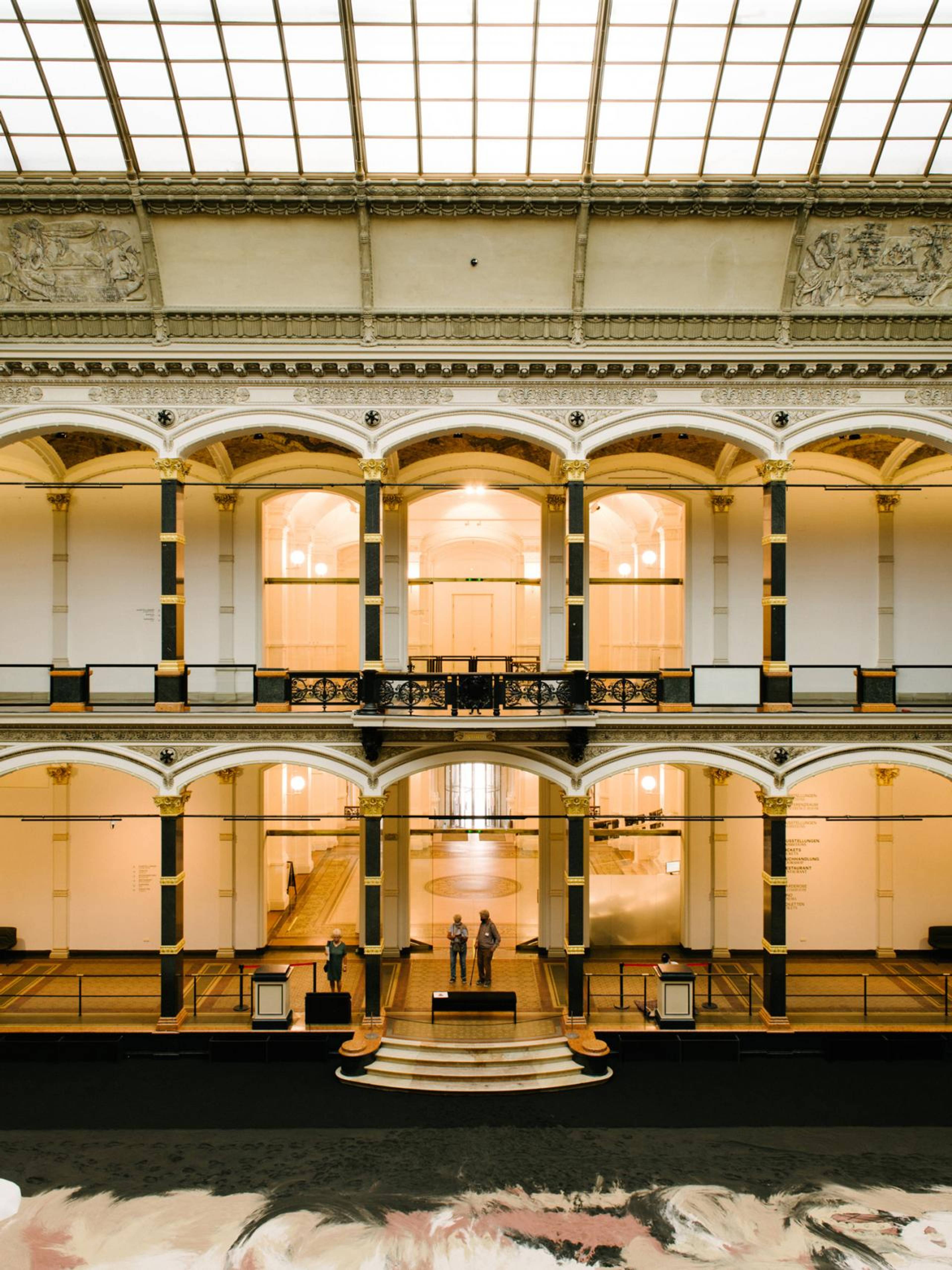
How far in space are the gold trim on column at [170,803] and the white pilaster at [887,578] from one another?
13.1m

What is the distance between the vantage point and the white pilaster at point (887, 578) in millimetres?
15695

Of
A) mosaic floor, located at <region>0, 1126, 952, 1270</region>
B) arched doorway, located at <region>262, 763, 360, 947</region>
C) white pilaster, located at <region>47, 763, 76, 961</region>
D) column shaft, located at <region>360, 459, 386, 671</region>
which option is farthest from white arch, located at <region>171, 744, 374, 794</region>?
mosaic floor, located at <region>0, 1126, 952, 1270</region>

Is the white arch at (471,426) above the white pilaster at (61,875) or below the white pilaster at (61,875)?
above

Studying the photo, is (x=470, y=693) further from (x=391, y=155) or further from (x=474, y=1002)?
(x=391, y=155)

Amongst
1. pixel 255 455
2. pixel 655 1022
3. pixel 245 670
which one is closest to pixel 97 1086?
pixel 245 670

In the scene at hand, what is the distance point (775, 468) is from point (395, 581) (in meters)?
7.32

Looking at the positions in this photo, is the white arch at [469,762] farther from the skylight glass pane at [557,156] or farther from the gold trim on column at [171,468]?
the skylight glass pane at [557,156]

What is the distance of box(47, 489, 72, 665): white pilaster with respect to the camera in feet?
51.1

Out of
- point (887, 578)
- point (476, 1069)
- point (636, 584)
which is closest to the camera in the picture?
point (476, 1069)

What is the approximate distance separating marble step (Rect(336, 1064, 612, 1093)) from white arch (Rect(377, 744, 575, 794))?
4.17 m

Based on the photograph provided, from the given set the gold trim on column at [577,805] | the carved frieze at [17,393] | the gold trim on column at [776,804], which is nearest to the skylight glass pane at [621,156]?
the carved frieze at [17,393]

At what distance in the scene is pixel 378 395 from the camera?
1324 centimetres

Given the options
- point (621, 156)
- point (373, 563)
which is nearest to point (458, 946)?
point (373, 563)

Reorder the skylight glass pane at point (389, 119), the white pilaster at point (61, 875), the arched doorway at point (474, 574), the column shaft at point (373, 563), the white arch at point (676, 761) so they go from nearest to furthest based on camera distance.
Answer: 1. the skylight glass pane at point (389, 119)
2. the column shaft at point (373, 563)
3. the white arch at point (676, 761)
4. the white pilaster at point (61, 875)
5. the arched doorway at point (474, 574)
